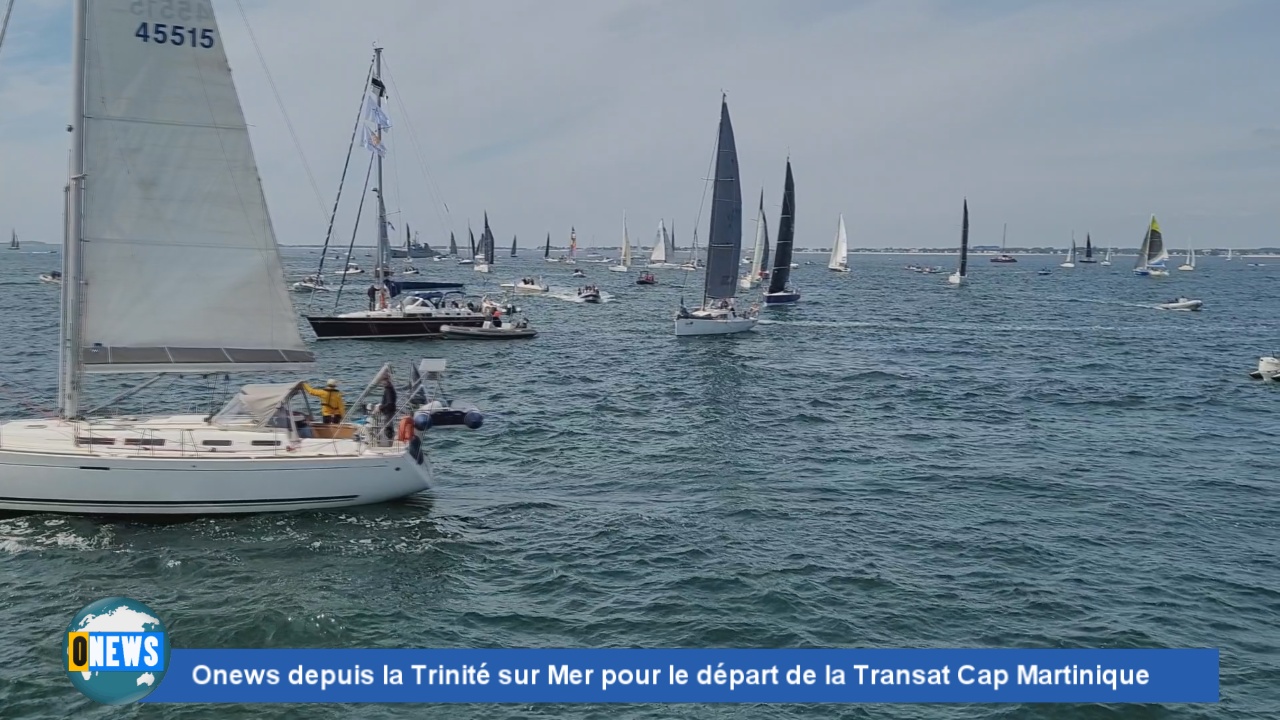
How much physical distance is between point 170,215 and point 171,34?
3.75 metres

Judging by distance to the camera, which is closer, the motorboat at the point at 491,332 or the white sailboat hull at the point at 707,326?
the motorboat at the point at 491,332

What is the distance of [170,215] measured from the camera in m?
19.5

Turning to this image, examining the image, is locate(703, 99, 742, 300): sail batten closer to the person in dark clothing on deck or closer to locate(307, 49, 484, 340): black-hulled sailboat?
locate(307, 49, 484, 340): black-hulled sailboat

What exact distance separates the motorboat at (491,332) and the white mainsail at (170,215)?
113 ft

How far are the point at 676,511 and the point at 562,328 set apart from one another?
152 feet

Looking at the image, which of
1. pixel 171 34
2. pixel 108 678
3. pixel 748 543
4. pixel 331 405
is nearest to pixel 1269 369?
pixel 748 543

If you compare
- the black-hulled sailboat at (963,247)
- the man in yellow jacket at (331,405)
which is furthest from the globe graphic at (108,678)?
the black-hulled sailboat at (963,247)

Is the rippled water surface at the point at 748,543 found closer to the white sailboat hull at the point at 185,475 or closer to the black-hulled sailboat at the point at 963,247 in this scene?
the white sailboat hull at the point at 185,475

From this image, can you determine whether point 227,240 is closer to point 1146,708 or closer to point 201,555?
point 201,555

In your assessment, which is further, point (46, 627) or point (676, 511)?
point (676, 511)

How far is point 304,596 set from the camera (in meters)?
16.2

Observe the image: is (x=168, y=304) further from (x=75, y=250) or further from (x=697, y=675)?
(x=697, y=675)

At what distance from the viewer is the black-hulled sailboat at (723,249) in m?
59.4

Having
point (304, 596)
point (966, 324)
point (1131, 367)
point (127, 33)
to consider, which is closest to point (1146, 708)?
point (304, 596)
